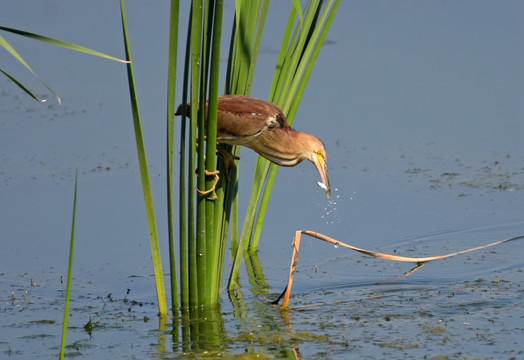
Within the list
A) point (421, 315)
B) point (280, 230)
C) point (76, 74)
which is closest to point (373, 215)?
point (280, 230)

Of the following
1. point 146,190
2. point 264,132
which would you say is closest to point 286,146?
point 264,132

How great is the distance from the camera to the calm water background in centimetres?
416

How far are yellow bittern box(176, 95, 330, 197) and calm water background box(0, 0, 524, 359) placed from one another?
77cm

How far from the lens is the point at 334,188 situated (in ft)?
21.4

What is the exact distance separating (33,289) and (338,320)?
1.72m

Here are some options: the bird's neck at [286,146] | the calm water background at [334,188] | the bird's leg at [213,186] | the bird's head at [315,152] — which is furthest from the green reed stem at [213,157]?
the bird's head at [315,152]

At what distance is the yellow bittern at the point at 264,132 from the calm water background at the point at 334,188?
77 centimetres

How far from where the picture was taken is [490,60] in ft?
30.0

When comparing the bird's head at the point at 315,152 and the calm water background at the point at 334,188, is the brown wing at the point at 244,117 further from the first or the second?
the calm water background at the point at 334,188

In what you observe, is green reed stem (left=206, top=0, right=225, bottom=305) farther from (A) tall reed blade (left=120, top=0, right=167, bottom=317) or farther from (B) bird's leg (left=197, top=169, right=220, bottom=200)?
(A) tall reed blade (left=120, top=0, right=167, bottom=317)

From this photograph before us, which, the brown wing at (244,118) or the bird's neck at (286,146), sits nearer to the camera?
the brown wing at (244,118)

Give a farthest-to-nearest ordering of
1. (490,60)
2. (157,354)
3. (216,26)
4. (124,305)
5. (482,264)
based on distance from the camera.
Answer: (490,60) → (482,264) → (124,305) → (157,354) → (216,26)

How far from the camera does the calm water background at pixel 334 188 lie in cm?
416

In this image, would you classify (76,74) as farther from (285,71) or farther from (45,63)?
(285,71)
